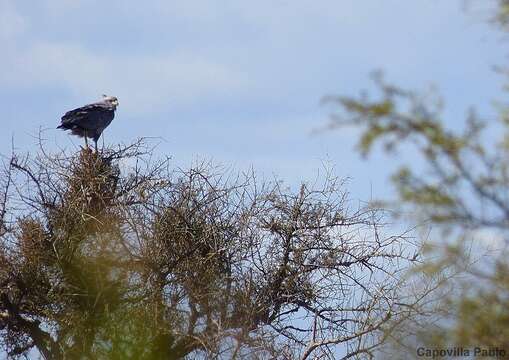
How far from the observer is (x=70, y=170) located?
10695 millimetres

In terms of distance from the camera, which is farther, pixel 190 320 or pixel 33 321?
pixel 33 321

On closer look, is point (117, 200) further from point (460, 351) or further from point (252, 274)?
point (460, 351)

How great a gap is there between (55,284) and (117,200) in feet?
3.62

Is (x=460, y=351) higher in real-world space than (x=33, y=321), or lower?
lower

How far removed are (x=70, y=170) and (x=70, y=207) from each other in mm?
660

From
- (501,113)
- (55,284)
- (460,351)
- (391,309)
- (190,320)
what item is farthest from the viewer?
(55,284)

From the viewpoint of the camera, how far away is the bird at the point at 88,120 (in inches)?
509

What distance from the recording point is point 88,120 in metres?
13.2

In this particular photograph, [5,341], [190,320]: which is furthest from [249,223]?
[5,341]

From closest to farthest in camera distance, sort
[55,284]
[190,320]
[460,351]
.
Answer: [460,351] < [190,320] < [55,284]

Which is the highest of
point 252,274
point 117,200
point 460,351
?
point 117,200

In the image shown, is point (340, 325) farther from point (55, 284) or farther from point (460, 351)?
point (460, 351)

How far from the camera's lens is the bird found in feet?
42.4

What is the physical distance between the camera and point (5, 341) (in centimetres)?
1089
